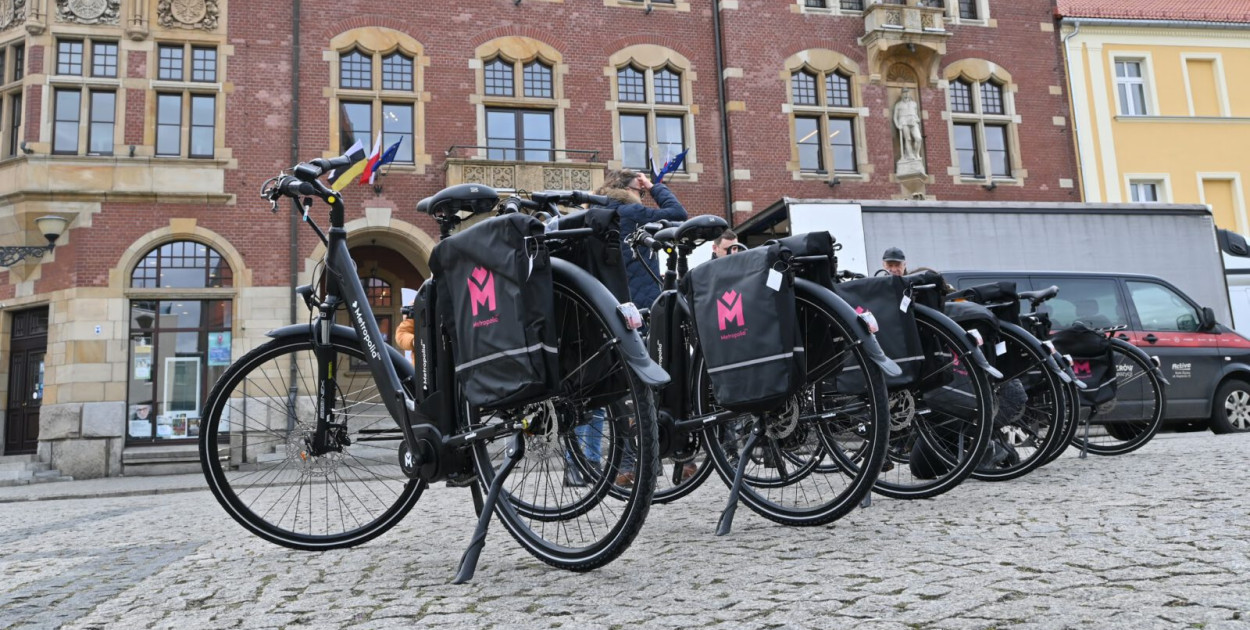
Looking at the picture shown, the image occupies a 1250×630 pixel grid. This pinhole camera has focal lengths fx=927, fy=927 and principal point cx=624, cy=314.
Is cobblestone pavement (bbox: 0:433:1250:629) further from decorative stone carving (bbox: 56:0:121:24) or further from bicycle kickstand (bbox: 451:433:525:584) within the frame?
decorative stone carving (bbox: 56:0:121:24)

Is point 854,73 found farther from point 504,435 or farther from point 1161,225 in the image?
point 504,435

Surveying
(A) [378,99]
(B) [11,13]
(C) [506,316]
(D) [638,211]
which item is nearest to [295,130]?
(A) [378,99]

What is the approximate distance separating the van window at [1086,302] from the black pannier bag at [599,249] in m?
8.72

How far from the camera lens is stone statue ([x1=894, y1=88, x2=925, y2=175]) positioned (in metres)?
21.6

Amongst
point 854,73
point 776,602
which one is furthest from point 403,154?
point 776,602

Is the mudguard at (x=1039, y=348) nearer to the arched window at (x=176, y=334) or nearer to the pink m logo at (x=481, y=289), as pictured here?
the pink m logo at (x=481, y=289)

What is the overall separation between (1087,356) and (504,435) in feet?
19.3

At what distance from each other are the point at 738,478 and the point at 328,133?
17069 mm

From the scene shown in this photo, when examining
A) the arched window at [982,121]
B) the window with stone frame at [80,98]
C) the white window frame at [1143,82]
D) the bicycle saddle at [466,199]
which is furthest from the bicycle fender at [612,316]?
the white window frame at [1143,82]

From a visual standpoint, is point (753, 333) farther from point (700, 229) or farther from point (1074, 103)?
point (1074, 103)

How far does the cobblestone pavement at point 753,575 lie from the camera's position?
2389mm

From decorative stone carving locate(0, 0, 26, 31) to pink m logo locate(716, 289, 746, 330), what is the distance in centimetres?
1982

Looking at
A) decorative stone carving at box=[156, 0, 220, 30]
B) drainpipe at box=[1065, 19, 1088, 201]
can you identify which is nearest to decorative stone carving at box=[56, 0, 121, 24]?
decorative stone carving at box=[156, 0, 220, 30]

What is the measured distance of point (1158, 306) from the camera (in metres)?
11.3
